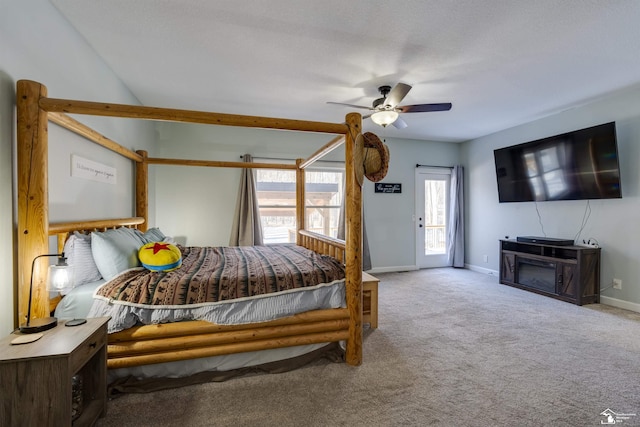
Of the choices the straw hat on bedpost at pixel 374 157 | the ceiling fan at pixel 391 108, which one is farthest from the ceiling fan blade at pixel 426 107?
the straw hat on bedpost at pixel 374 157

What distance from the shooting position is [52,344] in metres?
1.35

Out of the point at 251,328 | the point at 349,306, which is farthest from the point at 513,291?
the point at 251,328

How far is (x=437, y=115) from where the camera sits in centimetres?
432

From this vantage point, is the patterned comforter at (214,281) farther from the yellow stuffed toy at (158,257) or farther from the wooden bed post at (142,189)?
the wooden bed post at (142,189)

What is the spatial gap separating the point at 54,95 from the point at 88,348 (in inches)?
69.4

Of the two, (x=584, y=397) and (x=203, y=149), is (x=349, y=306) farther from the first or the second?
(x=203, y=149)

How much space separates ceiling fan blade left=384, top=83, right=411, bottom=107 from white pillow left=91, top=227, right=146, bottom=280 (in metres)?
2.66

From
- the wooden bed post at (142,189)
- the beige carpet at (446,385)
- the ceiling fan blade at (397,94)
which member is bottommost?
the beige carpet at (446,385)

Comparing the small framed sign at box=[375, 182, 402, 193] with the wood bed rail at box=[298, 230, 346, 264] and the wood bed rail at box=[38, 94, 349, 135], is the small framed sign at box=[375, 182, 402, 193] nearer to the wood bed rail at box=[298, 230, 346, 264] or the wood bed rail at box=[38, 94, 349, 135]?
the wood bed rail at box=[298, 230, 346, 264]

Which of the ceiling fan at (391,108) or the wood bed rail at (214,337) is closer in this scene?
the wood bed rail at (214,337)

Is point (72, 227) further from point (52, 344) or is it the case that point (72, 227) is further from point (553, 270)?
point (553, 270)

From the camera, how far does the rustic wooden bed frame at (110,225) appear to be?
1664 mm

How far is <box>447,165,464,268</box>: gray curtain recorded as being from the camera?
19.3 feet

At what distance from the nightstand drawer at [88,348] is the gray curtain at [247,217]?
Result: 2979 mm
